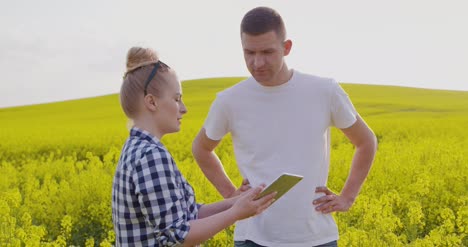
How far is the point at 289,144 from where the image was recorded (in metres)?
2.94

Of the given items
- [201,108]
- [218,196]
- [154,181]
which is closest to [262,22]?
[154,181]

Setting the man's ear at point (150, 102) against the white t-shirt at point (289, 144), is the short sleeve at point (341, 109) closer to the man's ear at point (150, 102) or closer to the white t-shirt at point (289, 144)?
the white t-shirt at point (289, 144)

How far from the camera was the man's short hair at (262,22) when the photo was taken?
286 centimetres

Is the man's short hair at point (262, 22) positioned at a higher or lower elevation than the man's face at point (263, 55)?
higher

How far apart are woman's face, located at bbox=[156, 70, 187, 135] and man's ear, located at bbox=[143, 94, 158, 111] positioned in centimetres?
1

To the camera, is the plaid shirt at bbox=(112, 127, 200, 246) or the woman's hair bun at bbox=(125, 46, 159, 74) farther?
the woman's hair bun at bbox=(125, 46, 159, 74)

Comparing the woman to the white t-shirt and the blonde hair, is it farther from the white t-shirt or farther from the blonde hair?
the white t-shirt

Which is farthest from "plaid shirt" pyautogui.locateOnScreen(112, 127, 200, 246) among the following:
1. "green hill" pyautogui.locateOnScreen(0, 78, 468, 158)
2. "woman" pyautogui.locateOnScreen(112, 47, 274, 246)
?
"green hill" pyautogui.locateOnScreen(0, 78, 468, 158)

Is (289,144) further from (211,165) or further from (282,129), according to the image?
(211,165)

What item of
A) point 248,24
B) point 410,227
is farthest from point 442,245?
point 248,24

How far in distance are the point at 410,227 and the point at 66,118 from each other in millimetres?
31372

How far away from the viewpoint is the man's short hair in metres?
2.86

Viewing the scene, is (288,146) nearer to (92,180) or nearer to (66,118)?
(92,180)

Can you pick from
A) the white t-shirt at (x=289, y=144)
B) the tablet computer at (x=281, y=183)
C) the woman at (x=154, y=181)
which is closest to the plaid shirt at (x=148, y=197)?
the woman at (x=154, y=181)
